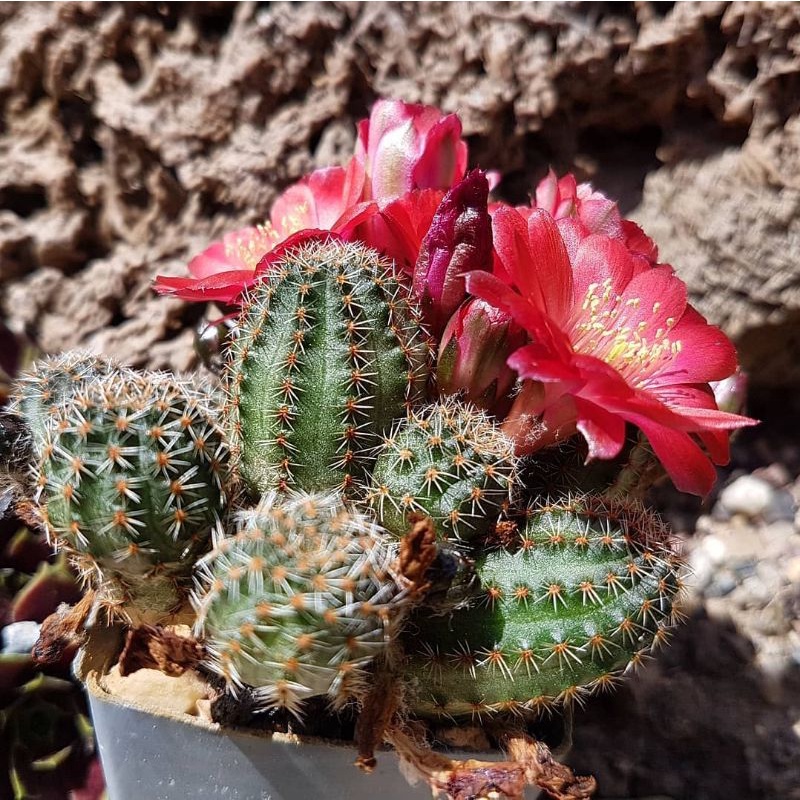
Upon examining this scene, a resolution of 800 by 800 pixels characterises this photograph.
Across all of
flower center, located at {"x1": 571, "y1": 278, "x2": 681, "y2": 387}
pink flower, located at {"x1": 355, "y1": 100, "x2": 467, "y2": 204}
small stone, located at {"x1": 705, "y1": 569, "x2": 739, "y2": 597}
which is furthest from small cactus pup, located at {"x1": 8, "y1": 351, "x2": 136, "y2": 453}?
small stone, located at {"x1": 705, "y1": 569, "x2": 739, "y2": 597}

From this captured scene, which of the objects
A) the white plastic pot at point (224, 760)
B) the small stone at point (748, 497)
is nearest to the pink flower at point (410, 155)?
the white plastic pot at point (224, 760)

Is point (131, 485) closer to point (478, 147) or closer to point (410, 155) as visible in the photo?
point (410, 155)

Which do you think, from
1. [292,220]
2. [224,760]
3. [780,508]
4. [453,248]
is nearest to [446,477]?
[453,248]

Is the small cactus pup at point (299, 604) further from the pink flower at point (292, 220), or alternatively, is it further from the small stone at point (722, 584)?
the small stone at point (722, 584)

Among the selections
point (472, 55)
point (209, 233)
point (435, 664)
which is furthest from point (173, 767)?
point (472, 55)

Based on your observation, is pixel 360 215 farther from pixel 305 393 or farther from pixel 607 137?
pixel 607 137

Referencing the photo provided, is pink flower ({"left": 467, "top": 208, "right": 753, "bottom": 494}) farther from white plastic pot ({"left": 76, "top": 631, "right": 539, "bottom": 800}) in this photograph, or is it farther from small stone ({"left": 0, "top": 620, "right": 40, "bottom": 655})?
small stone ({"left": 0, "top": 620, "right": 40, "bottom": 655})
